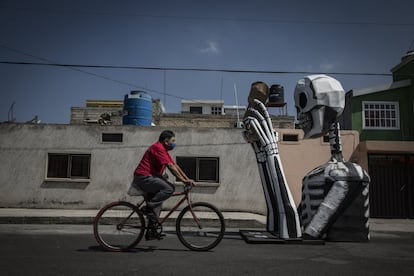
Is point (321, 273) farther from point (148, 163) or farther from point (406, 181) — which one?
point (406, 181)

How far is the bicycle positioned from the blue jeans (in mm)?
107

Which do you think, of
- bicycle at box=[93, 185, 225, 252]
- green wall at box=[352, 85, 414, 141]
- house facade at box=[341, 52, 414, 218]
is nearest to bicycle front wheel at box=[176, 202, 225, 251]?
bicycle at box=[93, 185, 225, 252]

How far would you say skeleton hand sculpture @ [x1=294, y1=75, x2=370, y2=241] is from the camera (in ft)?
22.7

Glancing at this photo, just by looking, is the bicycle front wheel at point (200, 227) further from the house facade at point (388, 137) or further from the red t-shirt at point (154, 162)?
the house facade at point (388, 137)

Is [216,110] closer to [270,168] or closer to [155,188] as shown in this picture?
[270,168]

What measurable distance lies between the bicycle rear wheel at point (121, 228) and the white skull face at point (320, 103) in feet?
13.2

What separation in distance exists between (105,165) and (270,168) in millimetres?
8214

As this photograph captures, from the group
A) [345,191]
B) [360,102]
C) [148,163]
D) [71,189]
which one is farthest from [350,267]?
[360,102]

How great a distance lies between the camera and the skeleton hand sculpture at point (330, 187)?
6914 millimetres

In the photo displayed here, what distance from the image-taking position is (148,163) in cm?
548

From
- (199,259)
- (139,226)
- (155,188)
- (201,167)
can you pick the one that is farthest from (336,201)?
(201,167)

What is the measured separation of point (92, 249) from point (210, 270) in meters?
2.27

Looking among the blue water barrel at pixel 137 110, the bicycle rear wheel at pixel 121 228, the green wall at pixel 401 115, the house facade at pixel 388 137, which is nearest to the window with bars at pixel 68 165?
the blue water barrel at pixel 137 110

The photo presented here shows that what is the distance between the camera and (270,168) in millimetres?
7039
